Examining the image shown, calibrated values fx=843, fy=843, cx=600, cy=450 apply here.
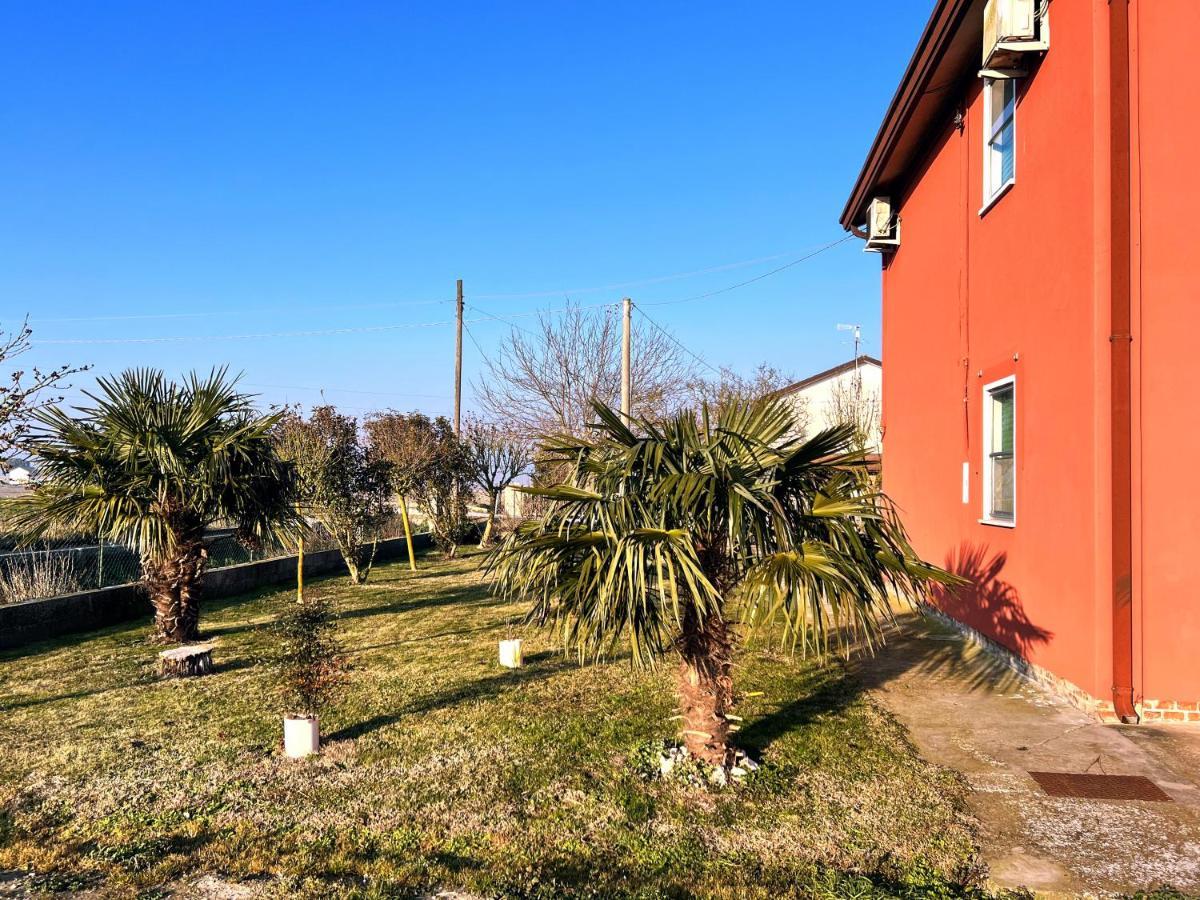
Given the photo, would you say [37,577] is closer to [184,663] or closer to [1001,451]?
[184,663]

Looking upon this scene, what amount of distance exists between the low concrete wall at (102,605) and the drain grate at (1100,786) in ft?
33.3

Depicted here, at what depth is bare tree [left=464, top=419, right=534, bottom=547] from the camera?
70.0ft

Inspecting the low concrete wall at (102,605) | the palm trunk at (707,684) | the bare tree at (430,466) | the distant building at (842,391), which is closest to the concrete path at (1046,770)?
the palm trunk at (707,684)

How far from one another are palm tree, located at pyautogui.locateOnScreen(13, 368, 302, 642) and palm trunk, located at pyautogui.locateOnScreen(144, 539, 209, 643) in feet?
0.03

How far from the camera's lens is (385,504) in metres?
16.0

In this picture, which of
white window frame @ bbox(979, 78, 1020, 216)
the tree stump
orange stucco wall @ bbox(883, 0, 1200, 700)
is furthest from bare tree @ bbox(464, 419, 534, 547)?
white window frame @ bbox(979, 78, 1020, 216)

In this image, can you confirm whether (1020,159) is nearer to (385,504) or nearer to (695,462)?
(695,462)

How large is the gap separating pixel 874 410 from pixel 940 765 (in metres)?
27.8

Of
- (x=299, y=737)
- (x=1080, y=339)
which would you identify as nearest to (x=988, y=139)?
(x=1080, y=339)

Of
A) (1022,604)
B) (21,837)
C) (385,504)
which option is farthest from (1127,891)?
(385,504)

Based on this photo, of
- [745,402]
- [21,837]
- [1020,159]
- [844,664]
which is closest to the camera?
[21,837]

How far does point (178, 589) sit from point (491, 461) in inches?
515

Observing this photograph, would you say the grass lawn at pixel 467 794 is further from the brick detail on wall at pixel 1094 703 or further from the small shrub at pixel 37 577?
the small shrub at pixel 37 577

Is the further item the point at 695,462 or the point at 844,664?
the point at 844,664
